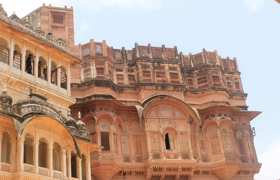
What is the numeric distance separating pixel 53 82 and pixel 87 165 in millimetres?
4773

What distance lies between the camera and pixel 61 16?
1273 inches

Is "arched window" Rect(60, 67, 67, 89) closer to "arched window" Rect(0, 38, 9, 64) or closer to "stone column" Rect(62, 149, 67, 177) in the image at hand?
"arched window" Rect(0, 38, 9, 64)

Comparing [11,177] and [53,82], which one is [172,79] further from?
[11,177]

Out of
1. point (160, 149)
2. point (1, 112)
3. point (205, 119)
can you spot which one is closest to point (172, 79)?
point (205, 119)

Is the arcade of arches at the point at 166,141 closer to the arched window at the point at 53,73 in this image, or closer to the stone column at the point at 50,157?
the arched window at the point at 53,73

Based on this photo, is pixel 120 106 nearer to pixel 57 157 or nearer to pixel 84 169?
pixel 84 169

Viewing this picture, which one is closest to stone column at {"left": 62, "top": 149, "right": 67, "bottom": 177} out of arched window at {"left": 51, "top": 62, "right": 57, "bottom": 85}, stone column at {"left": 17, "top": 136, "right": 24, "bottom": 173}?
stone column at {"left": 17, "top": 136, "right": 24, "bottom": 173}

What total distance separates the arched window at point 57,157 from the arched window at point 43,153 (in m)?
0.60

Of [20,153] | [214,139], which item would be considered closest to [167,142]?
[214,139]

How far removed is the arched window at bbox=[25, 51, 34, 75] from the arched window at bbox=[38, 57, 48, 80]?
23.1 inches

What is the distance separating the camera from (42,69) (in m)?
23.7

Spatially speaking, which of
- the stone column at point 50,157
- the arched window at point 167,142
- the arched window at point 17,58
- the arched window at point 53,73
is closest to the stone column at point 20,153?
the stone column at point 50,157

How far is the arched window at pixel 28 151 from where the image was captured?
20.1 meters

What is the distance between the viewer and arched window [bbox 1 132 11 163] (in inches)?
749
